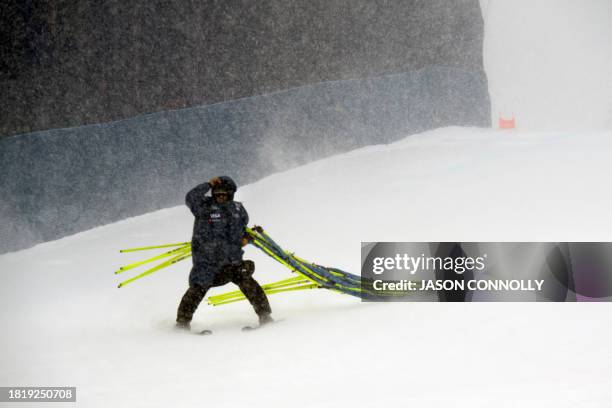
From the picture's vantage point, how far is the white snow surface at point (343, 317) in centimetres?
Answer: 482

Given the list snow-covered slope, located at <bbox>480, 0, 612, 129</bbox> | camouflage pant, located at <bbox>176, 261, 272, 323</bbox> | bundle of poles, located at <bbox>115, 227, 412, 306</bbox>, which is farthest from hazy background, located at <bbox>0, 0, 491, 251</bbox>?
snow-covered slope, located at <bbox>480, 0, 612, 129</bbox>

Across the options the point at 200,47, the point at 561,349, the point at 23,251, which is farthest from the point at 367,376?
the point at 200,47

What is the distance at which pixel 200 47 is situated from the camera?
12.8 m

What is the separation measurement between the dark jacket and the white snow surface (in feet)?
1.85

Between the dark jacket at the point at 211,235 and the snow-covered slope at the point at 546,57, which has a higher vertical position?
the snow-covered slope at the point at 546,57

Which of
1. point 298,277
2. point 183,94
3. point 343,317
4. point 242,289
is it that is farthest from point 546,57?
point 242,289

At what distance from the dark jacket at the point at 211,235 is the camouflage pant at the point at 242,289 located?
0.05m

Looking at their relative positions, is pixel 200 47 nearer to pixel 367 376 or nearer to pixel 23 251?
pixel 23 251

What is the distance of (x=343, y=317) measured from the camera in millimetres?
6770

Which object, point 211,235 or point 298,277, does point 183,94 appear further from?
point 211,235

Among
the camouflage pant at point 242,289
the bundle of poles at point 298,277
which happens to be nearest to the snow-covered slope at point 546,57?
the bundle of poles at point 298,277

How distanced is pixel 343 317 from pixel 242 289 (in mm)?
938

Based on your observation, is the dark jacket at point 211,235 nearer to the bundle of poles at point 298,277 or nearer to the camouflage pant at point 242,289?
the camouflage pant at point 242,289

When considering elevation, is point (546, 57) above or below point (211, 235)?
above
